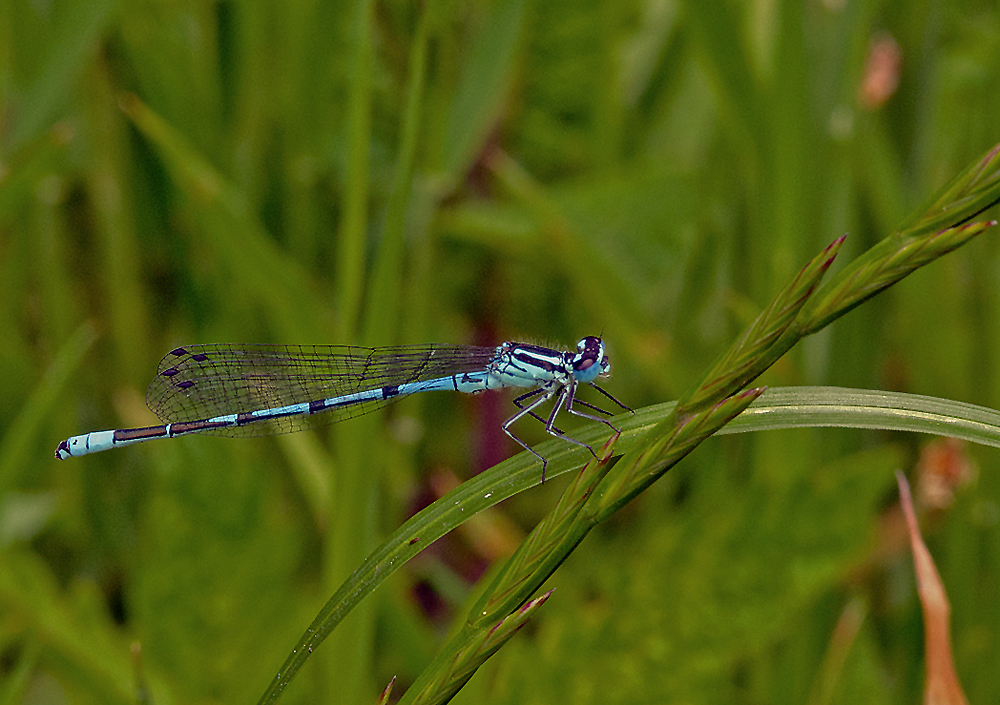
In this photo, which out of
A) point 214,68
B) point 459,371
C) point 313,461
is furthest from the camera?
point 214,68

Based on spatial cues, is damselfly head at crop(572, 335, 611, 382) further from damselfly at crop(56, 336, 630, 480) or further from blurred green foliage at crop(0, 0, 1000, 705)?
blurred green foliage at crop(0, 0, 1000, 705)

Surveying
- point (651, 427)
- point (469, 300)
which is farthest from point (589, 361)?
point (469, 300)

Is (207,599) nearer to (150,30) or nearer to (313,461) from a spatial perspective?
(313,461)

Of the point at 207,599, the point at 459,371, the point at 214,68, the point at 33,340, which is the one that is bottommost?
the point at 207,599

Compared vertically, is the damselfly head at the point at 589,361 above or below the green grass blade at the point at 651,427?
above

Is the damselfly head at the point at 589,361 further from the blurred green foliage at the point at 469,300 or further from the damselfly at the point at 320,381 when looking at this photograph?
the blurred green foliage at the point at 469,300

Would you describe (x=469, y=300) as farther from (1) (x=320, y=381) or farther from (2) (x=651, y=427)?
(2) (x=651, y=427)

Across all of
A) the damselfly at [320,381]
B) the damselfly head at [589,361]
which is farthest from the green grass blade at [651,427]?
the damselfly head at [589,361]

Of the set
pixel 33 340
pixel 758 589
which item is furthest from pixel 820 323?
pixel 33 340
